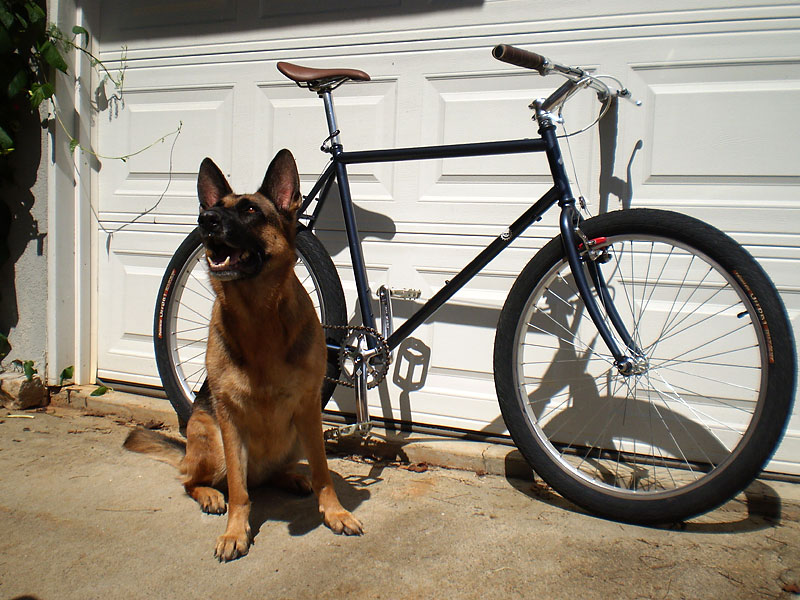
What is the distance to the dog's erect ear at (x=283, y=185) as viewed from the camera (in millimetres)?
2178

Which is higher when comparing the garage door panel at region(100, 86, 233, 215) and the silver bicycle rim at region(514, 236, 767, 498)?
the garage door panel at region(100, 86, 233, 215)

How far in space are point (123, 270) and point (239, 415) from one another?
6.65 feet

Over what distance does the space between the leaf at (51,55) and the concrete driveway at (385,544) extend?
2218 mm

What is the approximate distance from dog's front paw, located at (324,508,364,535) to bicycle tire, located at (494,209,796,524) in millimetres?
711

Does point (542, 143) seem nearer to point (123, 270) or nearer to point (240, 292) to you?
point (240, 292)

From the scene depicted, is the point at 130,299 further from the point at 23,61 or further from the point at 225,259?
the point at 225,259


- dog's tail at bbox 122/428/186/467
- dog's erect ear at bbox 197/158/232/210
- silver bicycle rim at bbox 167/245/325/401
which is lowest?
dog's tail at bbox 122/428/186/467

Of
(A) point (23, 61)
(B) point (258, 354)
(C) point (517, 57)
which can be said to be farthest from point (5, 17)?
(C) point (517, 57)

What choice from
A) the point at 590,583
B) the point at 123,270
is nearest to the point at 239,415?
the point at 590,583

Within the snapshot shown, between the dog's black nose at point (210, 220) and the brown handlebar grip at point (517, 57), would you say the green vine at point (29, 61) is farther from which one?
the brown handlebar grip at point (517, 57)

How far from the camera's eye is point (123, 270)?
3680 millimetres

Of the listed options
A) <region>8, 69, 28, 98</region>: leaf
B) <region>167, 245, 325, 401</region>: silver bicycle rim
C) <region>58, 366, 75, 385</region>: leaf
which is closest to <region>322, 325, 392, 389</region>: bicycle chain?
<region>167, 245, 325, 401</region>: silver bicycle rim

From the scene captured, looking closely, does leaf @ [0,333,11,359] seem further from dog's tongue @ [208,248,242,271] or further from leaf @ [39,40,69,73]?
dog's tongue @ [208,248,242,271]

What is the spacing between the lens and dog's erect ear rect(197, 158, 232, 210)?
2199 millimetres
